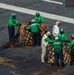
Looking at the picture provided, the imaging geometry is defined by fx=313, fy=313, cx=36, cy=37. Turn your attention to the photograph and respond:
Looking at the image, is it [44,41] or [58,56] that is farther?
[44,41]

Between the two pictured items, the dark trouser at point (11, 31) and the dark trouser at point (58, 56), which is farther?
the dark trouser at point (11, 31)

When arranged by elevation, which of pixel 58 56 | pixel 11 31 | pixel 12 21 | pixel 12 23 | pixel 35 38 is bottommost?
pixel 58 56

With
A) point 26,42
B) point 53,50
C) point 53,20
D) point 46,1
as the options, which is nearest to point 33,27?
point 26,42

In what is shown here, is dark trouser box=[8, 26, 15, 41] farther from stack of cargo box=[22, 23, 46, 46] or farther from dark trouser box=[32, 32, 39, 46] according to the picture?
dark trouser box=[32, 32, 39, 46]

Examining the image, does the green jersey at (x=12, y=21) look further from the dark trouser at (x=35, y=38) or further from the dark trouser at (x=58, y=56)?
the dark trouser at (x=58, y=56)

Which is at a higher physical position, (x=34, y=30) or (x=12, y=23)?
(x=12, y=23)

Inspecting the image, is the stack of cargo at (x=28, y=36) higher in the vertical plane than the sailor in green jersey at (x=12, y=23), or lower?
lower

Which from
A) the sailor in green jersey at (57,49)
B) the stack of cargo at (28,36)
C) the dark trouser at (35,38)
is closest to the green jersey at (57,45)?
the sailor in green jersey at (57,49)

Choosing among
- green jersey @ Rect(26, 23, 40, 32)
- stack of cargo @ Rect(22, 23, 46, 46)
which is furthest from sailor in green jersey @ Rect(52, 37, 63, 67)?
stack of cargo @ Rect(22, 23, 46, 46)

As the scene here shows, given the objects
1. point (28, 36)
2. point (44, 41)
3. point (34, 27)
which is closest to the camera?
point (44, 41)

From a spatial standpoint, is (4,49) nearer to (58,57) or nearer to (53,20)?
(58,57)

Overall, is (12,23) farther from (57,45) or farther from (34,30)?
(57,45)

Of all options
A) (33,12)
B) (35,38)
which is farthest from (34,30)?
(33,12)

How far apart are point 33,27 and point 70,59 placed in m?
3.53
